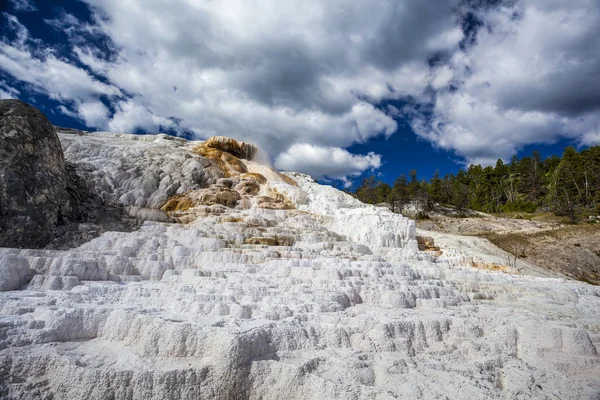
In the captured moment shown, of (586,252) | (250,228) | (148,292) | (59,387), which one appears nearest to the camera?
(59,387)

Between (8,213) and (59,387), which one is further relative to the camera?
(8,213)

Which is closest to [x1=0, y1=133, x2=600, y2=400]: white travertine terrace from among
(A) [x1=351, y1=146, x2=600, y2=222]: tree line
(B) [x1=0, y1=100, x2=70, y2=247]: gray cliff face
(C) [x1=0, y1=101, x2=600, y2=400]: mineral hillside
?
(C) [x1=0, y1=101, x2=600, y2=400]: mineral hillside

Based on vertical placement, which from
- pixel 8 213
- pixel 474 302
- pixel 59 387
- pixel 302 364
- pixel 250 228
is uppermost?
pixel 250 228

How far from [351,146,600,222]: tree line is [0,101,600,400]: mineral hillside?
96.9 feet

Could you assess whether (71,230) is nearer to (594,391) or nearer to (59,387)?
(59,387)

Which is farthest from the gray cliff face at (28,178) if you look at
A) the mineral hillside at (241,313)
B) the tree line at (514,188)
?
the tree line at (514,188)

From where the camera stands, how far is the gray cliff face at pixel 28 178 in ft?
38.9

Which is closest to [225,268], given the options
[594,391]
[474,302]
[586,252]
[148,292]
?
[148,292]

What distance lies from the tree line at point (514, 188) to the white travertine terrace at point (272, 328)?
112ft

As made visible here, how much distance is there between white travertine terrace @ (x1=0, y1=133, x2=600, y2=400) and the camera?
5215 mm

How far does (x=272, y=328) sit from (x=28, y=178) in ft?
40.4

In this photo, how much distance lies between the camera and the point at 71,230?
1323 cm

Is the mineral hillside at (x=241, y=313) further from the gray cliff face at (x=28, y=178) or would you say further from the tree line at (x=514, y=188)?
the tree line at (x=514, y=188)

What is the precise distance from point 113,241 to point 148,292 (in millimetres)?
5684
